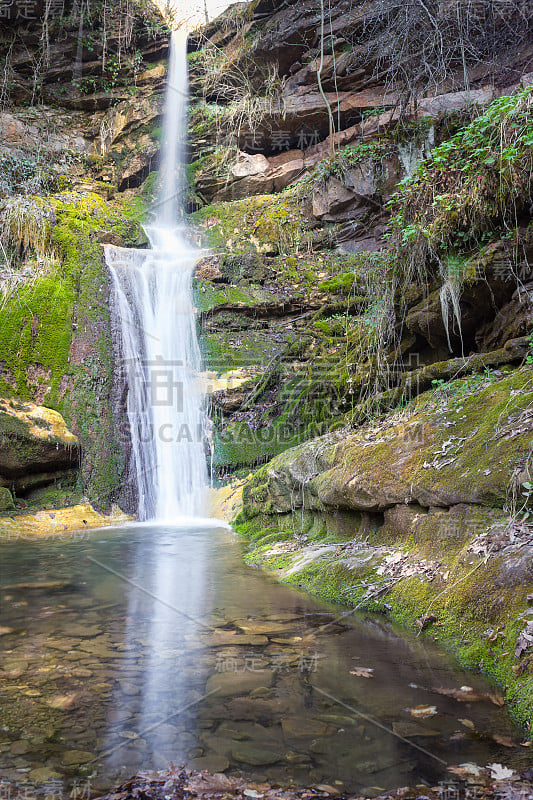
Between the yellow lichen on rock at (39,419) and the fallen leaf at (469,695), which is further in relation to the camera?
→ the yellow lichen on rock at (39,419)

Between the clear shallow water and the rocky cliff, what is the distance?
0.37m

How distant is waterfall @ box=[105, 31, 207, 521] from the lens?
9508mm

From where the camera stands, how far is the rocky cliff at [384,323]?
3.20 m

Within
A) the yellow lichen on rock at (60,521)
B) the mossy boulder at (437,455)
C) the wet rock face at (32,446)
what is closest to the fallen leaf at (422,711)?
the mossy boulder at (437,455)

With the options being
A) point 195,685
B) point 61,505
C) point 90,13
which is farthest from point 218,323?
point 90,13

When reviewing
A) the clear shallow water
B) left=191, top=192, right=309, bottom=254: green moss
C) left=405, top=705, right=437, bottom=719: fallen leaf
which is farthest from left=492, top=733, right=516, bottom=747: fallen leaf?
left=191, top=192, right=309, bottom=254: green moss

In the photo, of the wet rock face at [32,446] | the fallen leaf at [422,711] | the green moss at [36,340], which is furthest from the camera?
the green moss at [36,340]

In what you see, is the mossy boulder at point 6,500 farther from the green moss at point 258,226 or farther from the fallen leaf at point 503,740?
the fallen leaf at point 503,740

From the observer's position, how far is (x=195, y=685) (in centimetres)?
248

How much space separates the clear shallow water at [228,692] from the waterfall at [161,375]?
522 centimetres

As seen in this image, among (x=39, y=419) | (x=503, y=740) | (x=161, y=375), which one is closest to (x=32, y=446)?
(x=39, y=419)

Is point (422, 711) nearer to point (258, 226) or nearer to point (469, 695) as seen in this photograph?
point (469, 695)

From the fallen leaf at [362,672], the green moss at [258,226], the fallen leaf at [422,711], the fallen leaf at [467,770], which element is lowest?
the fallen leaf at [362,672]

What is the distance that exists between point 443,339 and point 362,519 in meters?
2.38
